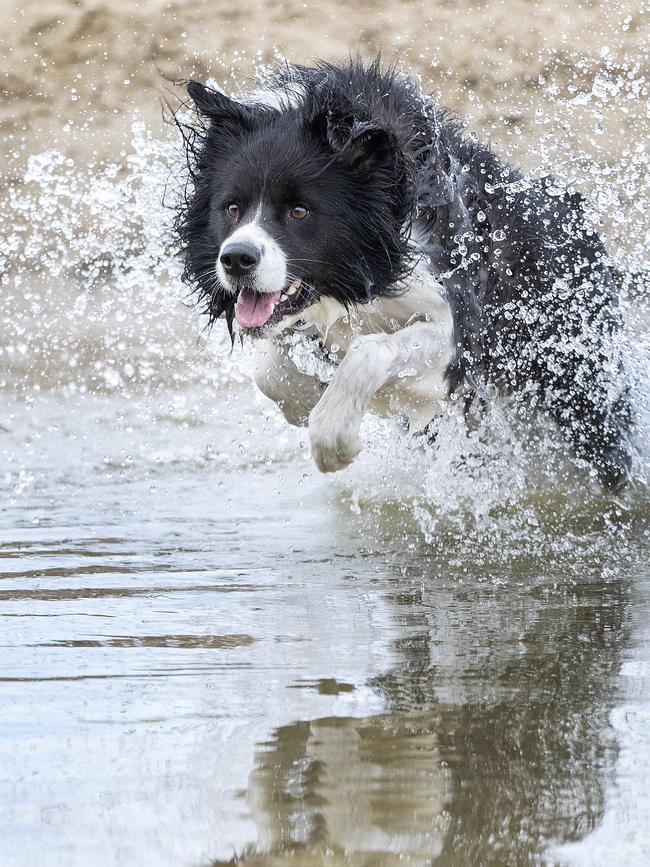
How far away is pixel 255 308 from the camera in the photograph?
3.87 metres

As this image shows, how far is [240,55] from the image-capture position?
45.0ft

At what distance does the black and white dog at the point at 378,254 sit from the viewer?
3.86 m

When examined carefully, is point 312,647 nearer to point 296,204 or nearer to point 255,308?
point 255,308

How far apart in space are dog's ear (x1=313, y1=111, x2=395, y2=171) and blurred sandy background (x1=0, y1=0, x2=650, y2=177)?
9.25 m

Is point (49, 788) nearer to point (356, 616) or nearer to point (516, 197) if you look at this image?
point (356, 616)

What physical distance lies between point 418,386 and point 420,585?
0.84 meters

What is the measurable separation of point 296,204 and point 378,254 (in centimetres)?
35

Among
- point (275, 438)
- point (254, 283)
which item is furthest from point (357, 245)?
point (275, 438)

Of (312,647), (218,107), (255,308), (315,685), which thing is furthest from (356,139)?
(315,685)

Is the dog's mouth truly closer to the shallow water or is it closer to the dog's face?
the dog's face

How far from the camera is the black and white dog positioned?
3.86 metres

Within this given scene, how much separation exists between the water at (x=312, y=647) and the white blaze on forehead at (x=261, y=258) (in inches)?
35.4

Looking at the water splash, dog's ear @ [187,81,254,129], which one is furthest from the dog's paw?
dog's ear @ [187,81,254,129]

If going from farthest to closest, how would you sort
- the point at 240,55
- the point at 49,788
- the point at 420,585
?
the point at 240,55, the point at 420,585, the point at 49,788
